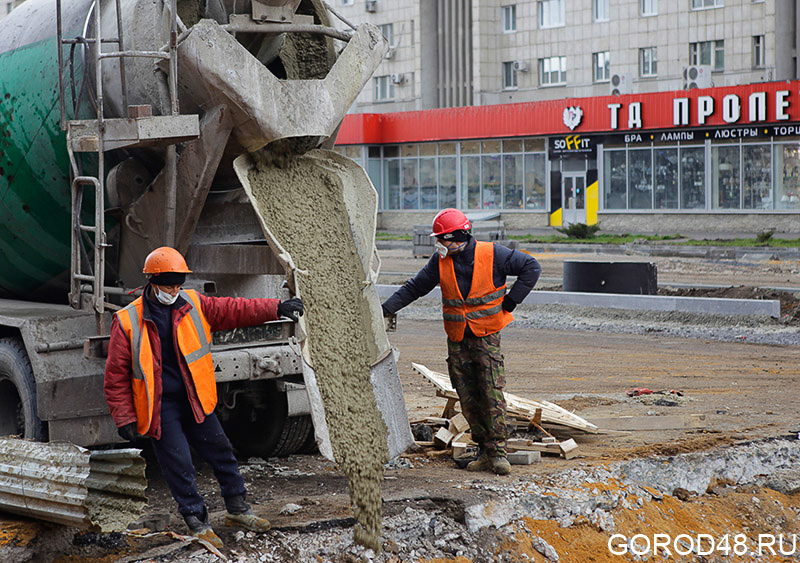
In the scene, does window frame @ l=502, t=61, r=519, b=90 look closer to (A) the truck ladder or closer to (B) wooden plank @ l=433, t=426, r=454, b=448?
(B) wooden plank @ l=433, t=426, r=454, b=448

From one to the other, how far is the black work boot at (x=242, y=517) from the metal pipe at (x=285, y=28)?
9.35 feet

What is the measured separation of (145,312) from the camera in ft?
18.4

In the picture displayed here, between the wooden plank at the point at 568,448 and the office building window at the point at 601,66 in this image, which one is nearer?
the wooden plank at the point at 568,448

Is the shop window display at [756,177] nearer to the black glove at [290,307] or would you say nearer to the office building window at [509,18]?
the office building window at [509,18]

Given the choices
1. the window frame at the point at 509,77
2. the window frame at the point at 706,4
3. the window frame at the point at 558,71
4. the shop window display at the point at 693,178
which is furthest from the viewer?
the window frame at the point at 509,77

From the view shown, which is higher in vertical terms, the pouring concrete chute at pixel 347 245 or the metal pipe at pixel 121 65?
the metal pipe at pixel 121 65

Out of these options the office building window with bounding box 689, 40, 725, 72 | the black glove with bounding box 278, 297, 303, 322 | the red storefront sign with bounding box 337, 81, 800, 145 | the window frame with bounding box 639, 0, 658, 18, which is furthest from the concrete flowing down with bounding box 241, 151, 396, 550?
the window frame with bounding box 639, 0, 658, 18

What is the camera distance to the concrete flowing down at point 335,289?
6152mm

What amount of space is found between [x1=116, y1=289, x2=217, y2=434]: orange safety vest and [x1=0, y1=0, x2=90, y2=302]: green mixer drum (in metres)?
1.84

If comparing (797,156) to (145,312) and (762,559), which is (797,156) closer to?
(762,559)

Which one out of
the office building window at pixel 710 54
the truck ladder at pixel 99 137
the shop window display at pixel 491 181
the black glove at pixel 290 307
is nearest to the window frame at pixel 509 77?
the shop window display at pixel 491 181

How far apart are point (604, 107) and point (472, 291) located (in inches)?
1179

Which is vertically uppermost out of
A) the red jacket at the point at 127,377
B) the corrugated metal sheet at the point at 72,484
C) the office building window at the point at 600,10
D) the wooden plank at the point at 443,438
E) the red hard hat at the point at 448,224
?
the office building window at the point at 600,10

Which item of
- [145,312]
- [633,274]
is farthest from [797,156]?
[145,312]
